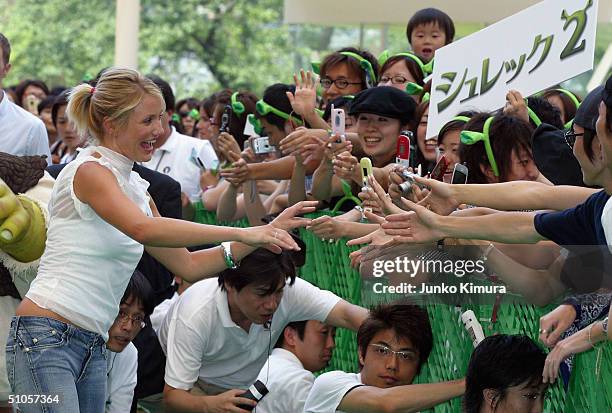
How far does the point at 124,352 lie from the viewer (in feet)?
21.6

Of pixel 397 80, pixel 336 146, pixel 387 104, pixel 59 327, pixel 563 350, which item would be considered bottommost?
pixel 563 350

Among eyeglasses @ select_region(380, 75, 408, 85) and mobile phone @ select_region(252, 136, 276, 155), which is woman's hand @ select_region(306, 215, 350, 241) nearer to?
eyeglasses @ select_region(380, 75, 408, 85)

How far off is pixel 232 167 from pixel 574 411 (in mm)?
3909

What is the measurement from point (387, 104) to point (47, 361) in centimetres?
251

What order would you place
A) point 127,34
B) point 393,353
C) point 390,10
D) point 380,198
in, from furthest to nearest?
point 390,10 < point 127,34 < point 393,353 < point 380,198

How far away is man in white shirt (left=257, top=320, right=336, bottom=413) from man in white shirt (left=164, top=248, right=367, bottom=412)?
2.7 inches

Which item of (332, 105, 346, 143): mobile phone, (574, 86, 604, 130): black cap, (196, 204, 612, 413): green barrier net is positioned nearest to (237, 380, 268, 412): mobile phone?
(196, 204, 612, 413): green barrier net

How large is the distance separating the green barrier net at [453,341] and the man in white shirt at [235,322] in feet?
0.63

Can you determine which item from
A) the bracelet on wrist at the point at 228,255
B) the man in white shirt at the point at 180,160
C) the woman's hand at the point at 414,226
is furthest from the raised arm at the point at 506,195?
the man in white shirt at the point at 180,160

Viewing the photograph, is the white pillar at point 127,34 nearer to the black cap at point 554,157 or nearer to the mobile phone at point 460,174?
the mobile phone at point 460,174

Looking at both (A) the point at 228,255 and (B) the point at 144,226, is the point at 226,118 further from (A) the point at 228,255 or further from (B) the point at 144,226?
(B) the point at 144,226

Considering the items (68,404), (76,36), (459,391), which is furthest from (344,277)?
(76,36)

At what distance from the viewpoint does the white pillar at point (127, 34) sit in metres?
12.9

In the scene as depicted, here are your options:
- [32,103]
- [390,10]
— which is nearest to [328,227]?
[32,103]
